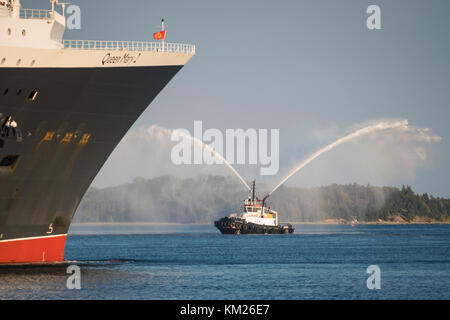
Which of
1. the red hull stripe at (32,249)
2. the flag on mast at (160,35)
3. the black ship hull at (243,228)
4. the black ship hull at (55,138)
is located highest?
the flag on mast at (160,35)

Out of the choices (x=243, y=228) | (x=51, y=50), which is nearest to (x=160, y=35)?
(x=51, y=50)

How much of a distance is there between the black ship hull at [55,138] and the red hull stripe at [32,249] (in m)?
0.06

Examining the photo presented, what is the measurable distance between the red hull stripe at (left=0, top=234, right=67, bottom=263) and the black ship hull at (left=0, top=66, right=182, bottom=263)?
6 centimetres

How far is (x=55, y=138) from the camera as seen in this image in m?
44.3

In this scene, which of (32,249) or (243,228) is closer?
(32,249)

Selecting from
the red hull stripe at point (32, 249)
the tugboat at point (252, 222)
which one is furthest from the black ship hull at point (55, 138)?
the tugboat at point (252, 222)

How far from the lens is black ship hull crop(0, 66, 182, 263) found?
4156cm

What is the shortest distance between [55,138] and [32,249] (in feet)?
25.2

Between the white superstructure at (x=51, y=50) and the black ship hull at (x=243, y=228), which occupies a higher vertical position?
the white superstructure at (x=51, y=50)

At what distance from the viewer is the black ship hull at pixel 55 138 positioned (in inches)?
1636

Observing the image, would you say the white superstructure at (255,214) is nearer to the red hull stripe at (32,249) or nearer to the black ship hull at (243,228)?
the black ship hull at (243,228)

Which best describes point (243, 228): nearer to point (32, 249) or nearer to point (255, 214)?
point (255, 214)

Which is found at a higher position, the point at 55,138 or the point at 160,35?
the point at 160,35

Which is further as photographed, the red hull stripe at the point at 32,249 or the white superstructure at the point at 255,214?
the white superstructure at the point at 255,214
